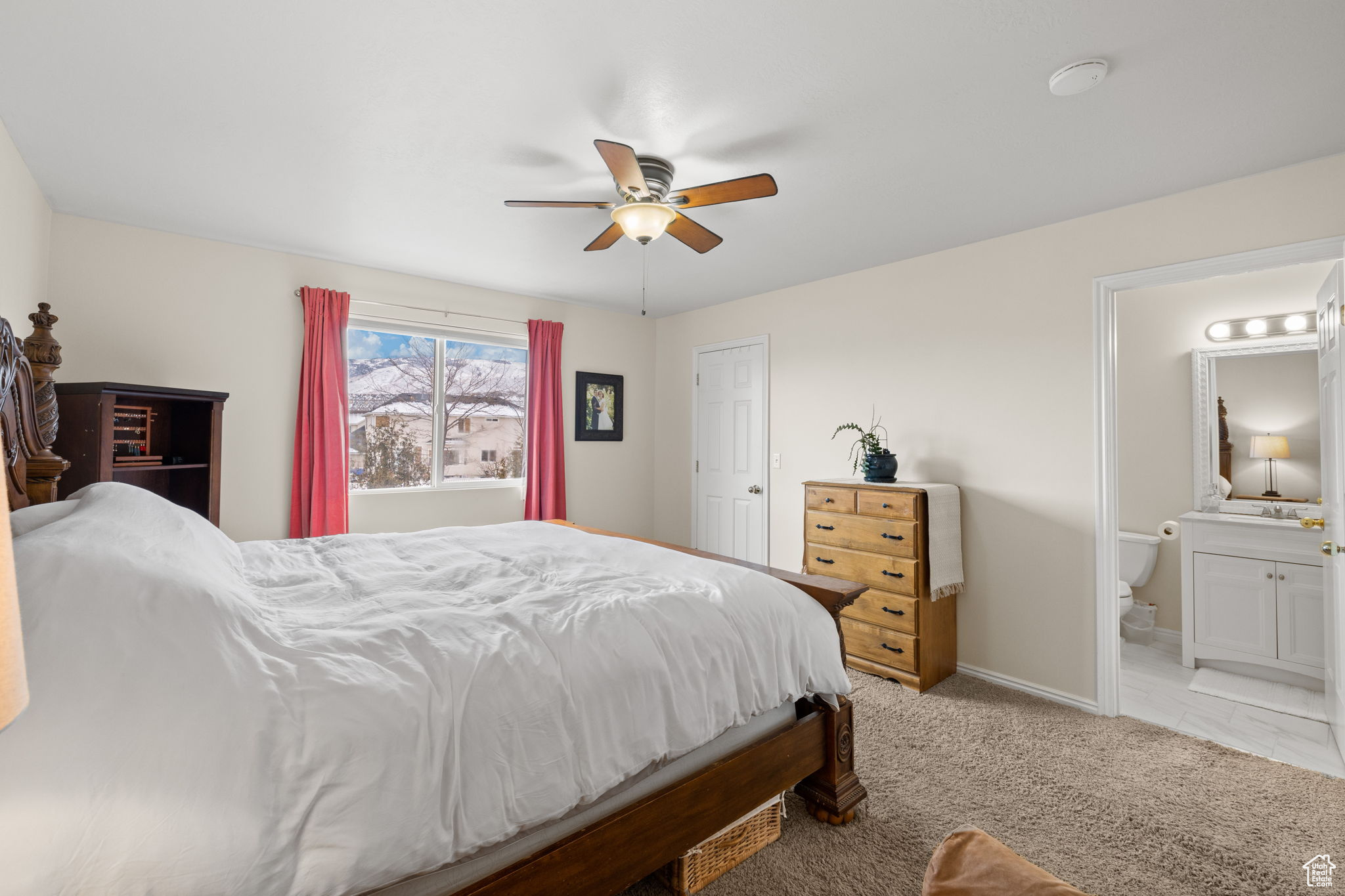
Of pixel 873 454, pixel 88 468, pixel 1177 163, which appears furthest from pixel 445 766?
pixel 1177 163

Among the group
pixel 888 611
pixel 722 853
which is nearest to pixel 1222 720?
pixel 888 611

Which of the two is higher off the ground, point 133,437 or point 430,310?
point 430,310

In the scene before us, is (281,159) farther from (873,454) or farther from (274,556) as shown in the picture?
(873,454)

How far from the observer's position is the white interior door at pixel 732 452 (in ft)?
15.7

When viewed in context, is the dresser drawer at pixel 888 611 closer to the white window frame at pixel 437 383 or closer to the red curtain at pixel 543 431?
the red curtain at pixel 543 431

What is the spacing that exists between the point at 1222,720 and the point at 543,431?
173 inches

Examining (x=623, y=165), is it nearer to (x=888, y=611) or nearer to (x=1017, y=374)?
(x=1017, y=374)

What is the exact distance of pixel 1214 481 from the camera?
3.84 m

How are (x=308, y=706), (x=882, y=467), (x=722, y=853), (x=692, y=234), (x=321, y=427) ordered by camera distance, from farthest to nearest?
1. (x=321, y=427)
2. (x=882, y=467)
3. (x=692, y=234)
4. (x=722, y=853)
5. (x=308, y=706)

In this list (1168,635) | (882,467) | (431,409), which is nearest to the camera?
(882,467)

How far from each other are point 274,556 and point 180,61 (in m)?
1.67

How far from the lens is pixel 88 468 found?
278cm

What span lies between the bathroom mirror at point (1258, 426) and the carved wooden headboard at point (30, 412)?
553cm

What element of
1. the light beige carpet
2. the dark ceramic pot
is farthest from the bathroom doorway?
the dark ceramic pot
